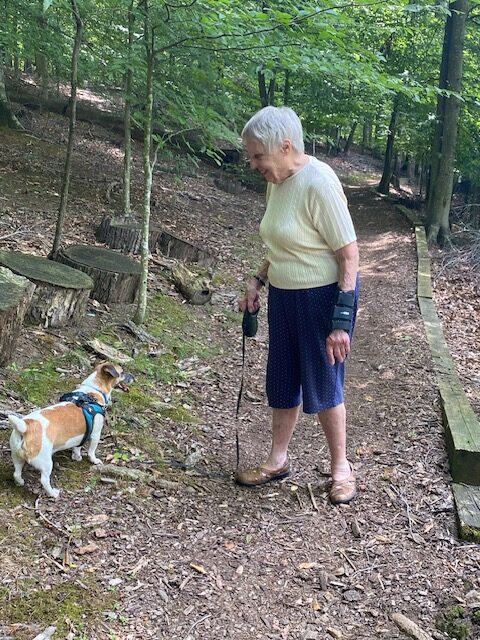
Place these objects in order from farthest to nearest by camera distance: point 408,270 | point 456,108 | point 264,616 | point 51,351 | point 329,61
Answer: point 456,108 → point 408,270 → point 329,61 → point 51,351 → point 264,616

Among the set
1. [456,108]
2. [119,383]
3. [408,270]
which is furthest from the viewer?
[456,108]

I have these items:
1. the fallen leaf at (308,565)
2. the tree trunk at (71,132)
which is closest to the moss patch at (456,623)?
the fallen leaf at (308,565)

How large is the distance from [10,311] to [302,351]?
6.14 ft

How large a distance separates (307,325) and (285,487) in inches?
40.5

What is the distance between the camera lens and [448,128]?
38.8 feet

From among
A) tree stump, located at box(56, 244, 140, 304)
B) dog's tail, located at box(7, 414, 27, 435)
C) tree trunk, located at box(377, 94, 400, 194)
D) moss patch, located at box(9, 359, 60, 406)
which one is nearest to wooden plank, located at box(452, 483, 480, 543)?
dog's tail, located at box(7, 414, 27, 435)

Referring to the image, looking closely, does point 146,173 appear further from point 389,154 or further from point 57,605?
point 389,154

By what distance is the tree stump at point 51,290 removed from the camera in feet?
15.0

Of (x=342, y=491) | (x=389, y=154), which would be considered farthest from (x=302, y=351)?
(x=389, y=154)

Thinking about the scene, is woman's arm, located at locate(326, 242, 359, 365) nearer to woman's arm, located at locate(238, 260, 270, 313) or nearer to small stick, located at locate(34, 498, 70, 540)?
woman's arm, located at locate(238, 260, 270, 313)

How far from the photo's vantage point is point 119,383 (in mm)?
3650

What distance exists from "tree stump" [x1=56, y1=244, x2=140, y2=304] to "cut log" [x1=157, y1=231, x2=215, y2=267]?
1815 mm

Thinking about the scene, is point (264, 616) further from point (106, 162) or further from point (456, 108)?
point (456, 108)

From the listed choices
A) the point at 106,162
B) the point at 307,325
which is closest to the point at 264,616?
the point at 307,325
